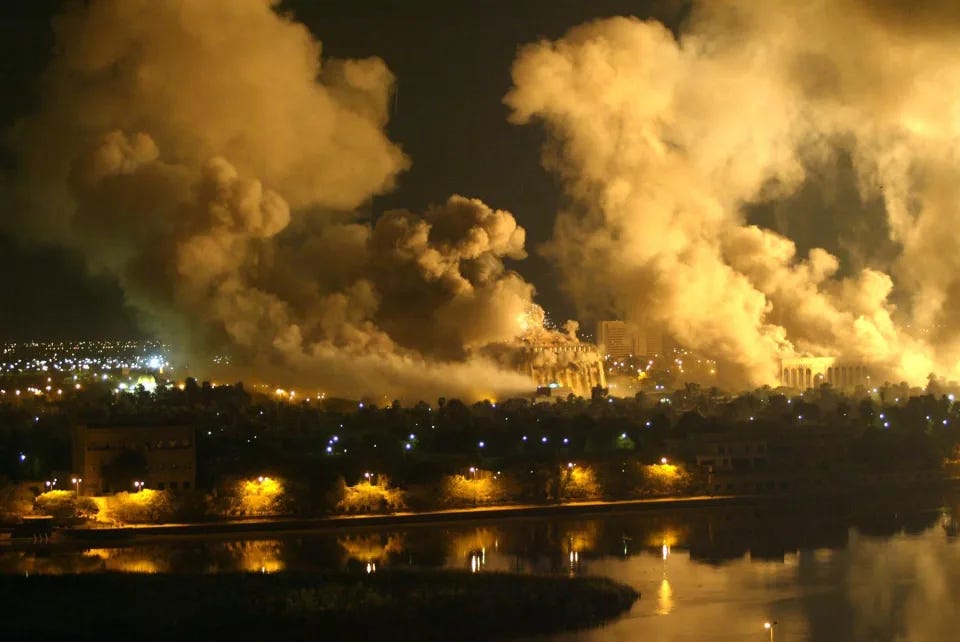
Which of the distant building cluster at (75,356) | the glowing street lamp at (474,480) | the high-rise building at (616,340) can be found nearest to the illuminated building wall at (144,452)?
the glowing street lamp at (474,480)

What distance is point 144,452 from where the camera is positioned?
2269cm

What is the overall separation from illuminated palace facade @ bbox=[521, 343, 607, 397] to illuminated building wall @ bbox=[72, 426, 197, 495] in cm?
890

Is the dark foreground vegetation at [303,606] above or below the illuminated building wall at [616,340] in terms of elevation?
below

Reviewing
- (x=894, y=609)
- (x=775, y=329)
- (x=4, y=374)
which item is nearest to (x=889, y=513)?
(x=894, y=609)

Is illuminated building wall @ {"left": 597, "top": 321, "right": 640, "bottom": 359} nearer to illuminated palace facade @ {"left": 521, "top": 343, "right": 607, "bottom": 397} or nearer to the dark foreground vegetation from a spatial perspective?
illuminated palace facade @ {"left": 521, "top": 343, "right": 607, "bottom": 397}

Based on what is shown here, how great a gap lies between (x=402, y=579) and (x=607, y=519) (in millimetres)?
5150

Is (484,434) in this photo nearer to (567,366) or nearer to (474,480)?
(474,480)

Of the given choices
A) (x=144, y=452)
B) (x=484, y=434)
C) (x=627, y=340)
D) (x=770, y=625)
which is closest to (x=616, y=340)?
(x=627, y=340)

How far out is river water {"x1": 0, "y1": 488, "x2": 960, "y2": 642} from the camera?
16.5m

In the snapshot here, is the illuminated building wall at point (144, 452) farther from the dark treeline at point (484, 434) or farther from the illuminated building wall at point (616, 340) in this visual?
the illuminated building wall at point (616, 340)

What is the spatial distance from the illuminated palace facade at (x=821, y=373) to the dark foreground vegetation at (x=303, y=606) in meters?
16.0

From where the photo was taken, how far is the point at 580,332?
123 feet

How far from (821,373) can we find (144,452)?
14515 millimetres

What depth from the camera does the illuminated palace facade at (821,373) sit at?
33438mm
